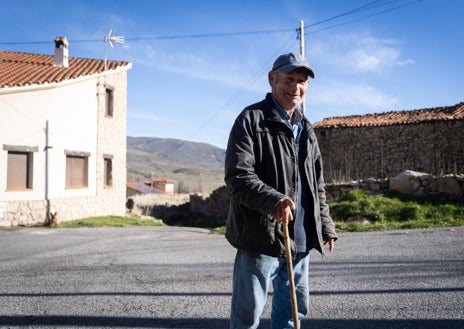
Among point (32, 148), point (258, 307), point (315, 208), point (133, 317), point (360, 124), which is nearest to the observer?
point (258, 307)

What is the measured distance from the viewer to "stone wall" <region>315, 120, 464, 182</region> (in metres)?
16.4

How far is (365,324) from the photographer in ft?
11.0

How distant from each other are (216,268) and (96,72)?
1280 centimetres

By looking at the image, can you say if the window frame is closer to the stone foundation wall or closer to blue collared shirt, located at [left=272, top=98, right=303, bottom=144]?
the stone foundation wall

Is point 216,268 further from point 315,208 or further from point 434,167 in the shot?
point 434,167

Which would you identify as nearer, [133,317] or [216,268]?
[133,317]

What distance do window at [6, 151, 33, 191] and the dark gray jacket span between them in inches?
500

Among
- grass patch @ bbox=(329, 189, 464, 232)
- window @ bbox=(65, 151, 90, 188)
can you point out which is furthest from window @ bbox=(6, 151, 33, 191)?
grass patch @ bbox=(329, 189, 464, 232)

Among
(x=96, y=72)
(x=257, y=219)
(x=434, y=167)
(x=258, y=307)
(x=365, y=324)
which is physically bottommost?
Answer: (x=365, y=324)

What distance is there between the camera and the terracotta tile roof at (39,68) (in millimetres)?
13787

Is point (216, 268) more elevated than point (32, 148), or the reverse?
point (32, 148)

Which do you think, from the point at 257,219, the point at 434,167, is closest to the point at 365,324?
the point at 257,219

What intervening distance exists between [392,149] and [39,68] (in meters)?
14.8

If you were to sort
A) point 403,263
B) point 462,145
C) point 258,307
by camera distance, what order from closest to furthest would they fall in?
point 258,307 < point 403,263 < point 462,145
